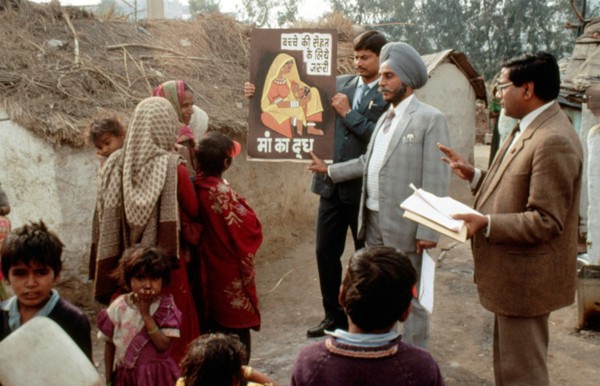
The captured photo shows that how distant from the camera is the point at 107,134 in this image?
141 inches

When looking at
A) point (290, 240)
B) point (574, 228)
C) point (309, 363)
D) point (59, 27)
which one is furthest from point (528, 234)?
point (59, 27)

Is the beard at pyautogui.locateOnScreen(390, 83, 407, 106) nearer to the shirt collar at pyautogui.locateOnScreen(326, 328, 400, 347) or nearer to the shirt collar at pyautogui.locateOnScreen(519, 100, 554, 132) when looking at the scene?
the shirt collar at pyautogui.locateOnScreen(519, 100, 554, 132)

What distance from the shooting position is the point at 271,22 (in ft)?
92.3

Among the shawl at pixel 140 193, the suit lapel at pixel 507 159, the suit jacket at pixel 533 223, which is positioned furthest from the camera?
the shawl at pixel 140 193

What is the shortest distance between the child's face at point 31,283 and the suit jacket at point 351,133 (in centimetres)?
235

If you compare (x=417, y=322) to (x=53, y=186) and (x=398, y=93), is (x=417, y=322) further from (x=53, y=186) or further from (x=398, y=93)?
(x=53, y=186)

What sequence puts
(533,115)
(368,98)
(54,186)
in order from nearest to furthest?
(533,115) → (368,98) → (54,186)

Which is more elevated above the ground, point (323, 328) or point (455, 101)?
point (455, 101)

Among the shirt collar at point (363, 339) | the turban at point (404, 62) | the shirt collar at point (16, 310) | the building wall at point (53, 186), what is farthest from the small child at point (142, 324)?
the building wall at point (53, 186)

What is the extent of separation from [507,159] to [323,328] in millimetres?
2297

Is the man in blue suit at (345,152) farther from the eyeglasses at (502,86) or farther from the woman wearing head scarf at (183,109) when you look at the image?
the eyeglasses at (502,86)

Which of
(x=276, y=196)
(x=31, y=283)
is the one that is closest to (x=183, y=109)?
(x=31, y=283)

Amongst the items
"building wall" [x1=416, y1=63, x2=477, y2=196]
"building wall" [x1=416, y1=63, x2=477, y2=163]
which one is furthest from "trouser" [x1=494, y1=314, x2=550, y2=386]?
"building wall" [x1=416, y1=63, x2=477, y2=163]

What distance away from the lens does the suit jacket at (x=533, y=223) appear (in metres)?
2.73
